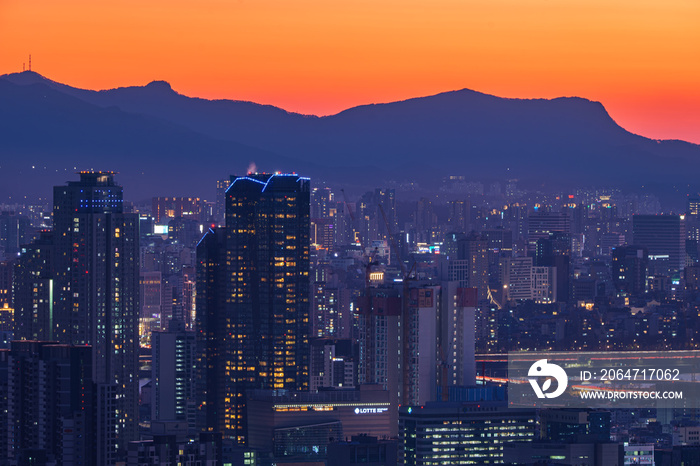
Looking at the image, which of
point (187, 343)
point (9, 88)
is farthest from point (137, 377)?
point (9, 88)

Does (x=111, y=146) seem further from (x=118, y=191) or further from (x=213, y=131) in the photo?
(x=118, y=191)

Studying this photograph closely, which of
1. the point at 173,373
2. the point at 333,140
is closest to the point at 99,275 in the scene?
the point at 173,373

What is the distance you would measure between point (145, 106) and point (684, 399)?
30.3 metres

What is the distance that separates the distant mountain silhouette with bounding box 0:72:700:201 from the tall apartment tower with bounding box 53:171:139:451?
54.4 ft

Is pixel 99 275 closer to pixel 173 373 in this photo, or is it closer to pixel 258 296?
pixel 173 373

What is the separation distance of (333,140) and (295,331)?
29299mm

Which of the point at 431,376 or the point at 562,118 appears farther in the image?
the point at 562,118

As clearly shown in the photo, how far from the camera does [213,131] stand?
68438 mm

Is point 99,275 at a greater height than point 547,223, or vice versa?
point 547,223

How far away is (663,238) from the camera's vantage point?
254ft

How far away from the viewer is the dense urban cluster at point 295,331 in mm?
27938

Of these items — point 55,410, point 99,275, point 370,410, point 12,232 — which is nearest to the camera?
point 55,410

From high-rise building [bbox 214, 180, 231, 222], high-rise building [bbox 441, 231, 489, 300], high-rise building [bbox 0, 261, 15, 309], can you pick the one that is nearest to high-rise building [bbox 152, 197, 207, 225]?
high-rise building [bbox 214, 180, 231, 222]

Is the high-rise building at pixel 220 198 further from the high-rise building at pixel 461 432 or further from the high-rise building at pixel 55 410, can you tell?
the high-rise building at pixel 55 410
